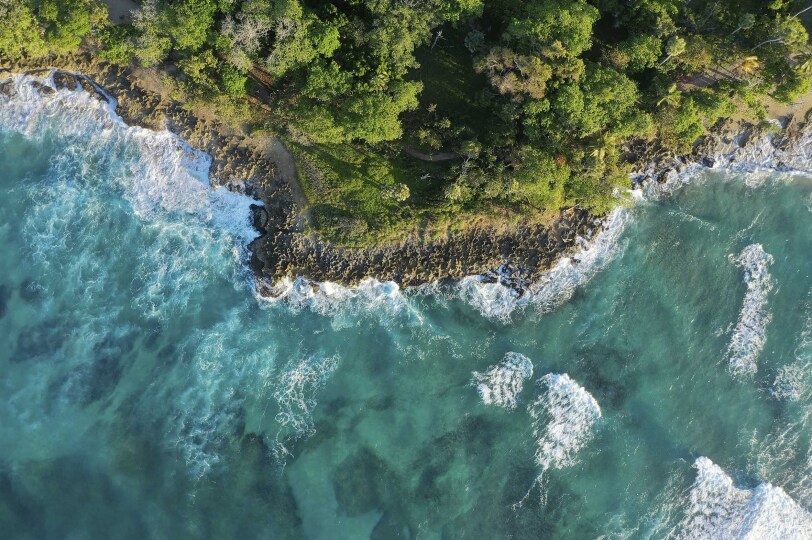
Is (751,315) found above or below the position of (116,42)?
above

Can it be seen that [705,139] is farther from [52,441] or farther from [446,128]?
[52,441]

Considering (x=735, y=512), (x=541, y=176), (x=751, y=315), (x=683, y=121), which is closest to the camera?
(x=541, y=176)

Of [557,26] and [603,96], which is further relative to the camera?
[603,96]

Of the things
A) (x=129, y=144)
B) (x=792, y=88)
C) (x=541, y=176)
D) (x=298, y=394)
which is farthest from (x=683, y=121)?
(x=129, y=144)

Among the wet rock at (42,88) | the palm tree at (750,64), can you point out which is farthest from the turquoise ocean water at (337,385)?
the palm tree at (750,64)

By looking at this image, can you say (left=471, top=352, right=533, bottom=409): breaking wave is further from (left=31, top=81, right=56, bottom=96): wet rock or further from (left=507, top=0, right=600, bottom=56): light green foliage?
(left=31, top=81, right=56, bottom=96): wet rock

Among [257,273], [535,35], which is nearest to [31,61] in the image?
[257,273]

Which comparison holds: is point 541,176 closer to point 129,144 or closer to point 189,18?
point 189,18
